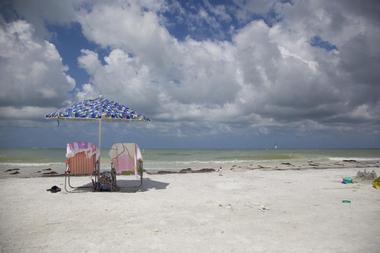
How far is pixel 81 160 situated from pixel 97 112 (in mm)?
1331

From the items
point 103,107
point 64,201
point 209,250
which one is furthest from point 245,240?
point 103,107

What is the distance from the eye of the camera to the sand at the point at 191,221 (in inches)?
158

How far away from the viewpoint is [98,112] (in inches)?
329

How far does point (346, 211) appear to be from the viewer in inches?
233

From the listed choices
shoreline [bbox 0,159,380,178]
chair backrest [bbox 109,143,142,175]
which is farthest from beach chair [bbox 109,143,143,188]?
shoreline [bbox 0,159,380,178]

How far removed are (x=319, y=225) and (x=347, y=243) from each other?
864mm

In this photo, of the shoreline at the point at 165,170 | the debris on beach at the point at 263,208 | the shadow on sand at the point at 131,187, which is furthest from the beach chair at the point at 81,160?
the shoreline at the point at 165,170

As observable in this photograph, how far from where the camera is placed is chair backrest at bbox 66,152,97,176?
8.15 meters

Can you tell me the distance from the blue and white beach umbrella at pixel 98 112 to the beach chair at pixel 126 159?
790mm

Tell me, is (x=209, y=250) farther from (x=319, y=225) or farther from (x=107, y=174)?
(x=107, y=174)

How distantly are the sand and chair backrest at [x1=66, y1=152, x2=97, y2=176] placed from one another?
606 mm

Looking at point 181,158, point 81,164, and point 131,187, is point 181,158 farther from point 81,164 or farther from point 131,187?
point 81,164

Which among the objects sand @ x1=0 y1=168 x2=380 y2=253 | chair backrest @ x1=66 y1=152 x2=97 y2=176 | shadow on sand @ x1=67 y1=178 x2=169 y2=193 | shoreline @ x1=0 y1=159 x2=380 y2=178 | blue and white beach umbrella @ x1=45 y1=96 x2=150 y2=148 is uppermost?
blue and white beach umbrella @ x1=45 y1=96 x2=150 y2=148

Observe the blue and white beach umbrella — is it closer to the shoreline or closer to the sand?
the sand
